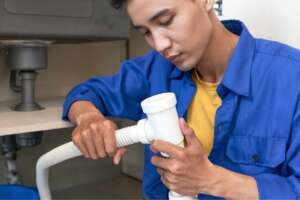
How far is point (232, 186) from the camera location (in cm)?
59

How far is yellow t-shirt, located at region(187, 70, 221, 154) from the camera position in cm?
78

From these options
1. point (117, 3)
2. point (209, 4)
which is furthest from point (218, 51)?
point (117, 3)

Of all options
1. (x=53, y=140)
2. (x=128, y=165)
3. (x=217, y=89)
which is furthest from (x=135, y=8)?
(x=128, y=165)

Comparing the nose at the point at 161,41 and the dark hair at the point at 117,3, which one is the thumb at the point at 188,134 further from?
the dark hair at the point at 117,3

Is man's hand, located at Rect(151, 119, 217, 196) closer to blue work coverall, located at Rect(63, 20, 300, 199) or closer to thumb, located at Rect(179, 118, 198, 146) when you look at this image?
thumb, located at Rect(179, 118, 198, 146)

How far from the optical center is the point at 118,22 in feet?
3.31

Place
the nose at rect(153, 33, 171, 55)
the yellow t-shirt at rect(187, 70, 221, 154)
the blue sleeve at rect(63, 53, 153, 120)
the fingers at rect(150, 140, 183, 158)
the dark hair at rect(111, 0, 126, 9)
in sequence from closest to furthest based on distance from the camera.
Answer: the fingers at rect(150, 140, 183, 158), the nose at rect(153, 33, 171, 55), the yellow t-shirt at rect(187, 70, 221, 154), the blue sleeve at rect(63, 53, 153, 120), the dark hair at rect(111, 0, 126, 9)

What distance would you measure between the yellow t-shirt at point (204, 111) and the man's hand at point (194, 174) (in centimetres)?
18

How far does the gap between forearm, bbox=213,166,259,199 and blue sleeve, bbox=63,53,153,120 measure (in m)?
0.36

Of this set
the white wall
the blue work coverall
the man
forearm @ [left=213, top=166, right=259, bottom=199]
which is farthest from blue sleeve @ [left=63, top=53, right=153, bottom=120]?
forearm @ [left=213, top=166, right=259, bottom=199]

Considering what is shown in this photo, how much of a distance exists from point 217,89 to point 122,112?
0.26 metres

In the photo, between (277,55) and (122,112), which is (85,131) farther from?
(277,55)

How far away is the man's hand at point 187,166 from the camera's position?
560mm

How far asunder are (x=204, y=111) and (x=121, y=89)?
220 millimetres
